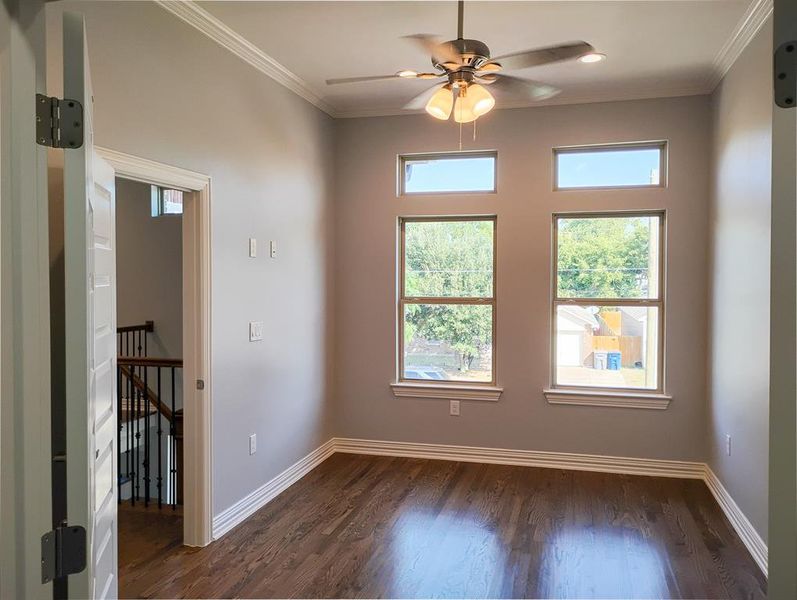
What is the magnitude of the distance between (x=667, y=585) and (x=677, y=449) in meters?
1.88

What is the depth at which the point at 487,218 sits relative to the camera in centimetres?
499

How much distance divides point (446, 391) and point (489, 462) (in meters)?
0.68

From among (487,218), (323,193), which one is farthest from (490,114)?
(323,193)

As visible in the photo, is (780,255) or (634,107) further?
(634,107)

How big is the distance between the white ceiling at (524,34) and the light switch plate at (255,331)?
172cm

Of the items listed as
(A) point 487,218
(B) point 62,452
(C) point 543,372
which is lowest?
(C) point 543,372

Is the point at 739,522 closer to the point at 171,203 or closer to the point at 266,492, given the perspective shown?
the point at 266,492

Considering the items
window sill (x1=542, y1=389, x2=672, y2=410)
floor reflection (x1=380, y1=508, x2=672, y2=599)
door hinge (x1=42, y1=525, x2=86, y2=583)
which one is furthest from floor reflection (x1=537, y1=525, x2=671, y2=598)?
door hinge (x1=42, y1=525, x2=86, y2=583)

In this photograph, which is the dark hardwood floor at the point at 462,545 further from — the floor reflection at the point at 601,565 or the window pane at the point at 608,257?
the window pane at the point at 608,257

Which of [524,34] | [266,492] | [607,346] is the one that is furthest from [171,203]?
[607,346]

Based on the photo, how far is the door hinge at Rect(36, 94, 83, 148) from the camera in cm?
122

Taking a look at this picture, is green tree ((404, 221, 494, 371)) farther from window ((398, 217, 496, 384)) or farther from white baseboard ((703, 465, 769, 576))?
white baseboard ((703, 465, 769, 576))

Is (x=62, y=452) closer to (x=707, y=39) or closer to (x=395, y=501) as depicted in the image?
(x=395, y=501)

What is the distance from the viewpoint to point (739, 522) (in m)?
3.54
